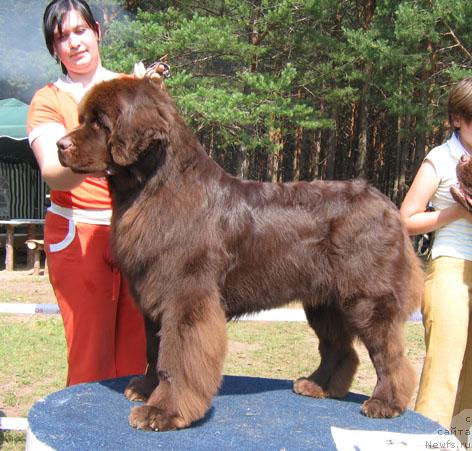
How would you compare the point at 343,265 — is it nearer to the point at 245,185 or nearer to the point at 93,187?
the point at 245,185

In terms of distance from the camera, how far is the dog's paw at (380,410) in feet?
9.60

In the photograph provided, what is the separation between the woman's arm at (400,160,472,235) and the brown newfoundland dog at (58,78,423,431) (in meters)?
0.37

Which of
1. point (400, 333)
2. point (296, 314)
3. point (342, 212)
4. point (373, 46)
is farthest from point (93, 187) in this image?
point (373, 46)

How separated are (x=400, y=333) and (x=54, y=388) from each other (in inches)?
185

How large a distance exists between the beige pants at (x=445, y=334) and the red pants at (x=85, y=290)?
1.68 meters

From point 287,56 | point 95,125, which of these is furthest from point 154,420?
point 287,56

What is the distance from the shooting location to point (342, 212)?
2.93 m

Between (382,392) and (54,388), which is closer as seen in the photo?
(382,392)

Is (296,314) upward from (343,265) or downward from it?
downward

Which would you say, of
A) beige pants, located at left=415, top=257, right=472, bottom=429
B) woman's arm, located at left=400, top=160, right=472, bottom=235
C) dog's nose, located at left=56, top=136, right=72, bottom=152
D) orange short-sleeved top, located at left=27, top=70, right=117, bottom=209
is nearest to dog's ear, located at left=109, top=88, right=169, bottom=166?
dog's nose, located at left=56, top=136, right=72, bottom=152

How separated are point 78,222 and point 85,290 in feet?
1.17

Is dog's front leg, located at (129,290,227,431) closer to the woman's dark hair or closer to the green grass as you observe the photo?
the woman's dark hair

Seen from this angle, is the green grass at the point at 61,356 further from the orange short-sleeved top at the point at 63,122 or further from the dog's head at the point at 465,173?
the dog's head at the point at 465,173

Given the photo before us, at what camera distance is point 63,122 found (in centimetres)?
305
